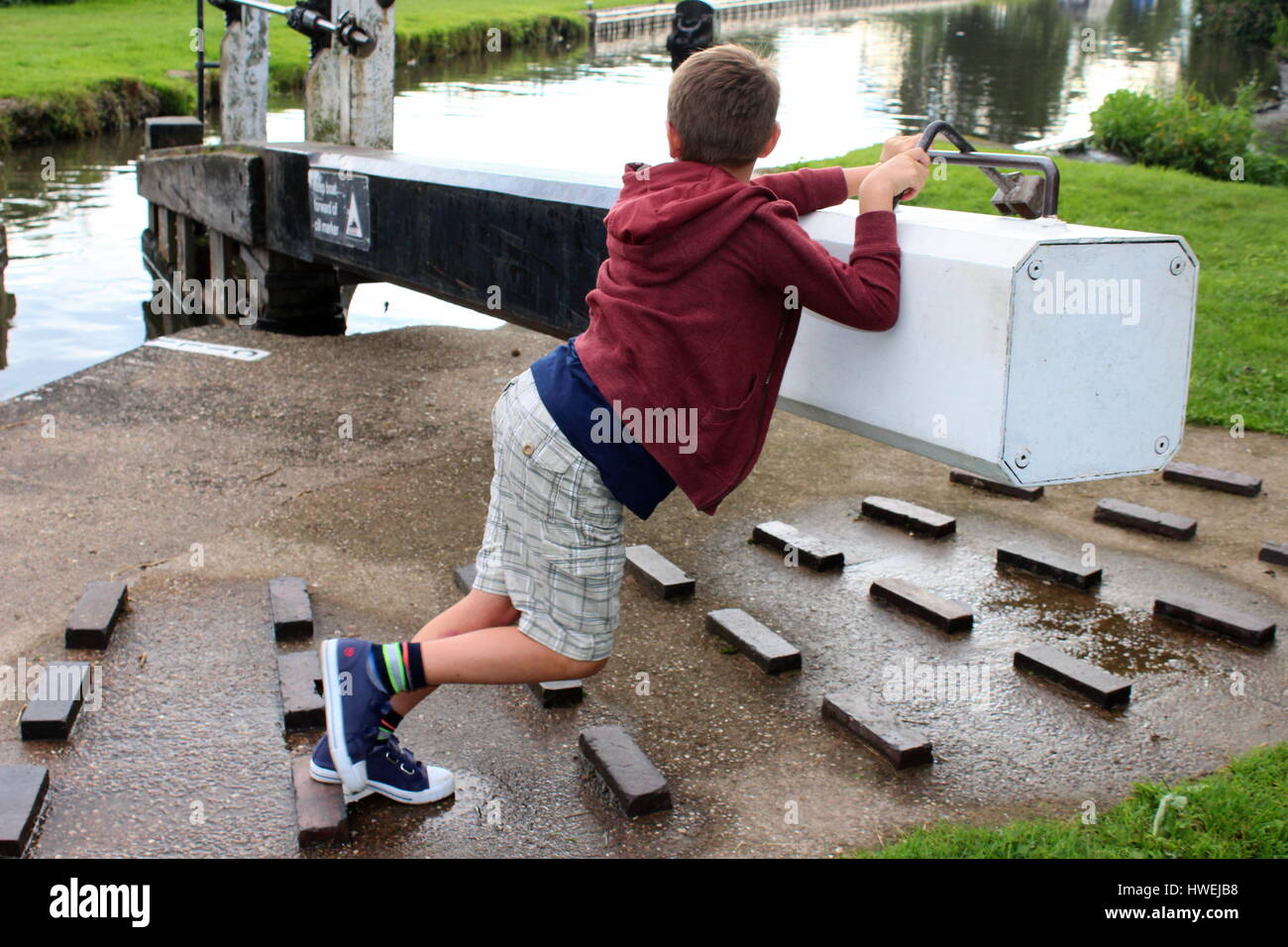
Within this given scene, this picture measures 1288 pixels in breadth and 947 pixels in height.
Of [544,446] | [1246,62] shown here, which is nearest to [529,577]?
[544,446]

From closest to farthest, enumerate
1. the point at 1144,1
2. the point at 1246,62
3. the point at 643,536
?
1. the point at 643,536
2. the point at 1246,62
3. the point at 1144,1

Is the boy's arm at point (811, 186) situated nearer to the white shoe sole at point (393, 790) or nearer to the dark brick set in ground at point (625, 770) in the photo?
the dark brick set in ground at point (625, 770)

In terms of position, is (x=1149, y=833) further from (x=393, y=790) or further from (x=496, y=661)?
(x=393, y=790)

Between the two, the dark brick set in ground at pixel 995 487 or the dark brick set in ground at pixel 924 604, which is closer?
the dark brick set in ground at pixel 924 604

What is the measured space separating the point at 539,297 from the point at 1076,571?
2.37m

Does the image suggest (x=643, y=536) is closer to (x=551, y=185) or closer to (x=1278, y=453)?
(x=551, y=185)

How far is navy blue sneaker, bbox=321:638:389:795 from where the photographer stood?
3.05 m

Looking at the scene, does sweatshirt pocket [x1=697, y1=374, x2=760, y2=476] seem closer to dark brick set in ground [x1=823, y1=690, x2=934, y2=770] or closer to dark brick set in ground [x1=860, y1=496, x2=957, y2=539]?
dark brick set in ground [x1=823, y1=690, x2=934, y2=770]

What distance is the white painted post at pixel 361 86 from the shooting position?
8.00 metres

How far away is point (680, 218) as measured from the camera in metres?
2.67

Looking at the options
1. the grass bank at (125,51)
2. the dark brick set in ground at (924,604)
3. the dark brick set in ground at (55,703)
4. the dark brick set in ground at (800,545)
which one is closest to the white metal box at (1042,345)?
the dark brick set in ground at (924,604)

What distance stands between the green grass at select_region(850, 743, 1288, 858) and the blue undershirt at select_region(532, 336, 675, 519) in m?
1.02

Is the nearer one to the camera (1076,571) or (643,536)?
(1076,571)

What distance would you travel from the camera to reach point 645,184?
285 centimetres
